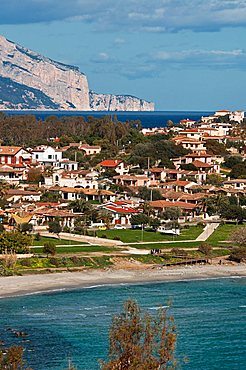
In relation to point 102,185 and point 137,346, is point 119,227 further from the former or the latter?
point 137,346

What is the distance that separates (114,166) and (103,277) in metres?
35.4

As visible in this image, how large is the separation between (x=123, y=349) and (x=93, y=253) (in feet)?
115

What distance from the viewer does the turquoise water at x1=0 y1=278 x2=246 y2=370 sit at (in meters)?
30.9

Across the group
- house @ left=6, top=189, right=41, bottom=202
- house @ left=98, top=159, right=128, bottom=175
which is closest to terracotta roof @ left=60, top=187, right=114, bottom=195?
house @ left=6, top=189, right=41, bottom=202

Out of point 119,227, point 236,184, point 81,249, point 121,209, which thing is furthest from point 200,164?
point 81,249

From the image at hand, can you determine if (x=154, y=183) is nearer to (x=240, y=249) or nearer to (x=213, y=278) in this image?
(x=240, y=249)

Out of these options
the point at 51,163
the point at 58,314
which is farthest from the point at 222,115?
the point at 58,314

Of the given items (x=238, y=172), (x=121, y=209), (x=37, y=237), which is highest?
(x=238, y=172)

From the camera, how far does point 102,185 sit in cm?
7525

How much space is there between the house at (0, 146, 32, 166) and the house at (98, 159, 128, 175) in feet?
23.7

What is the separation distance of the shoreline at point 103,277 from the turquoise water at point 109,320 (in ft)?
3.24

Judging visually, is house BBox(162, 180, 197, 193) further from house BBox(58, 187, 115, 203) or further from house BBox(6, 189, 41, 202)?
house BBox(6, 189, 41, 202)

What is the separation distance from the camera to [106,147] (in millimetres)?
94000

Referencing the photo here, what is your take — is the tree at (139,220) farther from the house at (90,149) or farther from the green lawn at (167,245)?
the house at (90,149)
